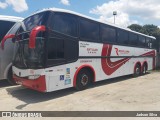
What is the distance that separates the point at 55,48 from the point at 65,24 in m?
1.18

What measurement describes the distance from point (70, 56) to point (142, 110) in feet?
11.5

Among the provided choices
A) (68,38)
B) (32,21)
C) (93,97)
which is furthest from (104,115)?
(32,21)

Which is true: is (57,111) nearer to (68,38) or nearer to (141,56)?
(68,38)

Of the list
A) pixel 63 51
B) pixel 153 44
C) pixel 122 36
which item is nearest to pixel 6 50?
pixel 63 51

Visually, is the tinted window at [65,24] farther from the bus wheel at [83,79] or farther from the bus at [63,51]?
the bus wheel at [83,79]

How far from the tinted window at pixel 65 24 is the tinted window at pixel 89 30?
47 centimetres

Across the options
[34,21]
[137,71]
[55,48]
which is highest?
[34,21]

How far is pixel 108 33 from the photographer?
1118 cm

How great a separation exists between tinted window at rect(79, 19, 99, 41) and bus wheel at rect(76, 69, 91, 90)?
5.01 ft

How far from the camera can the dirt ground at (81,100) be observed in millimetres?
6949

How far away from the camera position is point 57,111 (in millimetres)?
6582

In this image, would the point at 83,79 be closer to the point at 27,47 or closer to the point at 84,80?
the point at 84,80

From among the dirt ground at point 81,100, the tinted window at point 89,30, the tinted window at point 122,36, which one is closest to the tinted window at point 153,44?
the tinted window at point 122,36

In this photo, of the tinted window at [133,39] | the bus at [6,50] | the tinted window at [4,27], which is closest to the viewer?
the bus at [6,50]
